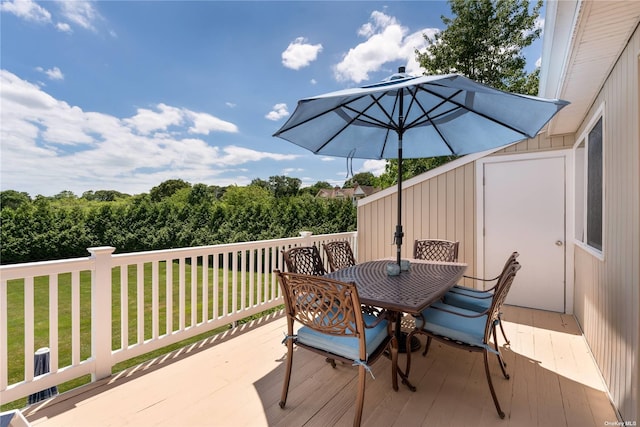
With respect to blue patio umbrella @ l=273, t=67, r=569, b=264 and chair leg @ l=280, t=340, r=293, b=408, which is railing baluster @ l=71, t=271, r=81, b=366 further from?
blue patio umbrella @ l=273, t=67, r=569, b=264

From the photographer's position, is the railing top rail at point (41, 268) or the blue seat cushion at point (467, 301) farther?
the blue seat cushion at point (467, 301)

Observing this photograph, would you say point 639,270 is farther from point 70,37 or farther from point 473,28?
point 70,37

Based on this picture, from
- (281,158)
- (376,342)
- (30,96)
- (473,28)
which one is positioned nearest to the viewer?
(376,342)

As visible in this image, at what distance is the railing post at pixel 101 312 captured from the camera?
2211 millimetres

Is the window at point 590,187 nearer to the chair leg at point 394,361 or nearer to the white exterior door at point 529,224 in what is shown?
the white exterior door at point 529,224

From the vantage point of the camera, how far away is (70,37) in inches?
329

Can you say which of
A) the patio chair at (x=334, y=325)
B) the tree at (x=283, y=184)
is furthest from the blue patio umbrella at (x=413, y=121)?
the tree at (x=283, y=184)

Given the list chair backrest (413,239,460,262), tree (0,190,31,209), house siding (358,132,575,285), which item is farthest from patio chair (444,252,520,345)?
tree (0,190,31,209)

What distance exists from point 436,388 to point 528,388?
71cm

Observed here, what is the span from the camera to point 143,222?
11.4m

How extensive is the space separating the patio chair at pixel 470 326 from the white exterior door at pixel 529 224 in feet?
7.42

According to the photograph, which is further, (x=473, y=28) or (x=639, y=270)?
(x=473, y=28)

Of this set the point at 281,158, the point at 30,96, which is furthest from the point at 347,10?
the point at 281,158

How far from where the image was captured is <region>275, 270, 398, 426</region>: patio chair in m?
1.62
